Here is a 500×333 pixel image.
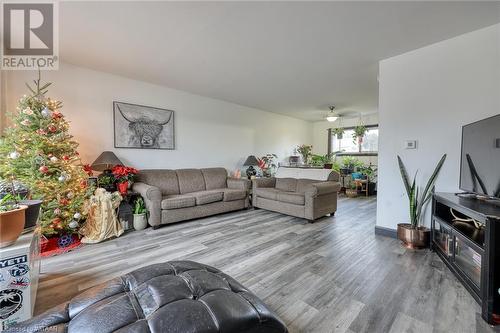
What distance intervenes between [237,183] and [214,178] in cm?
52

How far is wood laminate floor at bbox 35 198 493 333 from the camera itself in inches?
58.2

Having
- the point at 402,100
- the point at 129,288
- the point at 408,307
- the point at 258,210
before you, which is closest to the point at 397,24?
the point at 402,100

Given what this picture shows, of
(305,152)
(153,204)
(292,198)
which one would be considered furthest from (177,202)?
(305,152)

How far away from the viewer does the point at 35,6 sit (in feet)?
6.70

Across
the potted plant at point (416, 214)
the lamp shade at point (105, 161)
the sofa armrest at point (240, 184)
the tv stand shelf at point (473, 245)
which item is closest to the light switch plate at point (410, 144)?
the potted plant at point (416, 214)

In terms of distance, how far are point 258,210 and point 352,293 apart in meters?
2.82

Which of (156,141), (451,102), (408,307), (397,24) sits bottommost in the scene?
(408,307)

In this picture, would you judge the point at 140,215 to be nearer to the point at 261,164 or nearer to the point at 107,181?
the point at 107,181

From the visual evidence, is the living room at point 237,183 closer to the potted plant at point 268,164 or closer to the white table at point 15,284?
the white table at point 15,284

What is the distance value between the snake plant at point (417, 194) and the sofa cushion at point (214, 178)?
10.7 ft

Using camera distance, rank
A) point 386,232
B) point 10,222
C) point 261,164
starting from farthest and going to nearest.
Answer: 1. point 261,164
2. point 386,232
3. point 10,222

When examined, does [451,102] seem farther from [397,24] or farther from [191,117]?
[191,117]

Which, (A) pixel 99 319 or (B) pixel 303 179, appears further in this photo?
(B) pixel 303 179

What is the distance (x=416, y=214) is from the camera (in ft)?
8.80
